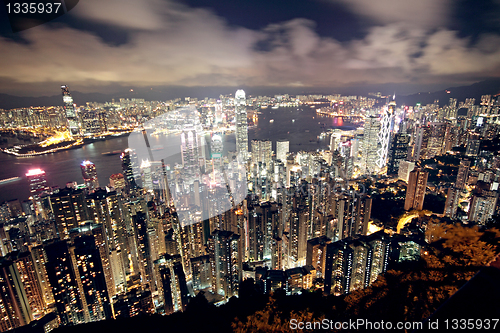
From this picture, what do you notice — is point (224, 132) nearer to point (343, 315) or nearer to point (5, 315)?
point (5, 315)

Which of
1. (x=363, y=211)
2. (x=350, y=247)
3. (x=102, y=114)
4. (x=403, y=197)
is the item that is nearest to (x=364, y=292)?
(x=350, y=247)

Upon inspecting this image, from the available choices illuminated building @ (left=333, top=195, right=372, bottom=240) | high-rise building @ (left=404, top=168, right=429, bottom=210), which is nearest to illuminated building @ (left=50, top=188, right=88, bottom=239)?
illuminated building @ (left=333, top=195, right=372, bottom=240)

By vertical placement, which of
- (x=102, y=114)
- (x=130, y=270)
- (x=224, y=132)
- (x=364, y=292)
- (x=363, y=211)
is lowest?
(x=130, y=270)

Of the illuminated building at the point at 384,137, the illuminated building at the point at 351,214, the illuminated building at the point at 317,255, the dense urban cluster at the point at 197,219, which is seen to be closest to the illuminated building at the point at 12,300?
the dense urban cluster at the point at 197,219

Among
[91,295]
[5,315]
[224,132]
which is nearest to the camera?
[5,315]

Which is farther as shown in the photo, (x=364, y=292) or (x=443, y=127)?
(x=443, y=127)

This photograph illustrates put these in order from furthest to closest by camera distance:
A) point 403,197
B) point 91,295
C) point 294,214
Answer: point 403,197 < point 294,214 < point 91,295

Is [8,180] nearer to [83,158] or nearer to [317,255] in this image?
[83,158]
